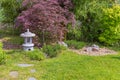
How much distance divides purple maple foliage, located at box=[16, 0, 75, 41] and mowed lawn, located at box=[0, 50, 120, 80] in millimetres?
1054

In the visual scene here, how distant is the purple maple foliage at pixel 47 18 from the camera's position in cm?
772

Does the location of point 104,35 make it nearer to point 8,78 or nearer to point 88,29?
point 88,29

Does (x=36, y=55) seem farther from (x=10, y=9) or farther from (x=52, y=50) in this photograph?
(x=10, y=9)

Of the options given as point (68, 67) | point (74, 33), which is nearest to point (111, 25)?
point (74, 33)

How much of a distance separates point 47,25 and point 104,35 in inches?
82.8

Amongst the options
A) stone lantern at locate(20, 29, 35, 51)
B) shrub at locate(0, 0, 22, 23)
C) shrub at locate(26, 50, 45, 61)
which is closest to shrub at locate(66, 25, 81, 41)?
stone lantern at locate(20, 29, 35, 51)

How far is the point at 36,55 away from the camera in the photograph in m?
6.75

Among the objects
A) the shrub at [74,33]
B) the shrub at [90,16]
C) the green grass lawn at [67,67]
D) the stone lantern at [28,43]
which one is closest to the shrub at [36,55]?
the green grass lawn at [67,67]

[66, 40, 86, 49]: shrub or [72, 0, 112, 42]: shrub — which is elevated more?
[72, 0, 112, 42]: shrub

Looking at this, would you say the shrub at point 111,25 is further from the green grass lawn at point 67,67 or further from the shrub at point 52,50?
the shrub at point 52,50

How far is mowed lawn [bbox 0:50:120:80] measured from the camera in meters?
5.59

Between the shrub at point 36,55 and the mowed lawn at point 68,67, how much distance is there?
14 cm

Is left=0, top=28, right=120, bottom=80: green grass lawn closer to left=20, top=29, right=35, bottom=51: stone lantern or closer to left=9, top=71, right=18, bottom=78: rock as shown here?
left=9, top=71, right=18, bottom=78: rock

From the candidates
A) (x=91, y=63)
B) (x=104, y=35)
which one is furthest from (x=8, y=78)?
(x=104, y=35)
